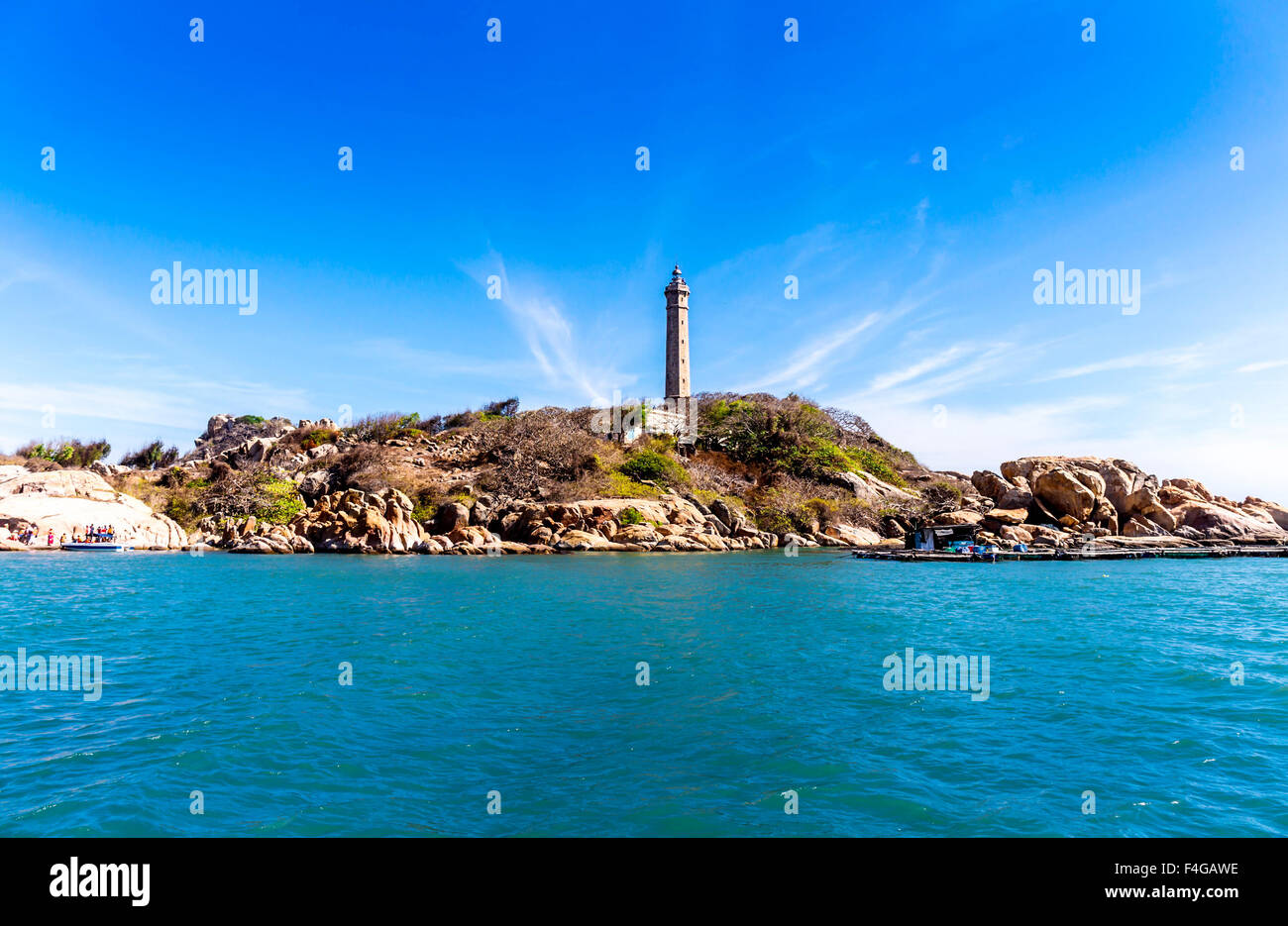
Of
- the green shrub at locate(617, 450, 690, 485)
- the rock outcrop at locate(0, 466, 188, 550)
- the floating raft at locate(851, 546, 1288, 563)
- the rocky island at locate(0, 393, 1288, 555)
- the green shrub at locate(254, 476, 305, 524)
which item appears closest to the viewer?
the floating raft at locate(851, 546, 1288, 563)

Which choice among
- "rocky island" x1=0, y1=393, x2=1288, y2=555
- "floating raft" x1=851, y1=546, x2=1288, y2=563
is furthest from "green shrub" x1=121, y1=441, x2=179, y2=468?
"floating raft" x1=851, y1=546, x2=1288, y2=563

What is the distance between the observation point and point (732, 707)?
39.3 ft

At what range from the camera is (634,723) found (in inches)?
434

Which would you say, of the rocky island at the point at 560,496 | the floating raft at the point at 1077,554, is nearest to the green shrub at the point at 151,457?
the rocky island at the point at 560,496

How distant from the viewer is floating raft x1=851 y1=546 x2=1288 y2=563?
4616 centimetres

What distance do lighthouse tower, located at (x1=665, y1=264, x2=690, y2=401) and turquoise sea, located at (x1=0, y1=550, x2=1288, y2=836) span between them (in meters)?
70.2

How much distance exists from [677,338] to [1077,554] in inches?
2303

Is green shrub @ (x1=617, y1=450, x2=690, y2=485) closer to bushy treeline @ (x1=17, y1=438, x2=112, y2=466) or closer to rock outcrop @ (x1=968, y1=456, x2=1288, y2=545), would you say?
rock outcrop @ (x1=968, y1=456, x2=1288, y2=545)

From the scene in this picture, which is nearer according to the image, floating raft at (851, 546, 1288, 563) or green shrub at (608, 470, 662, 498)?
floating raft at (851, 546, 1288, 563)

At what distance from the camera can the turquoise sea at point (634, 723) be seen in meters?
7.81

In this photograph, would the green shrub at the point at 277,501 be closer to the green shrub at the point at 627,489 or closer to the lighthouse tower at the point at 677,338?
the green shrub at the point at 627,489

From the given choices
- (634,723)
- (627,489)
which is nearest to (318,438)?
(627,489)
